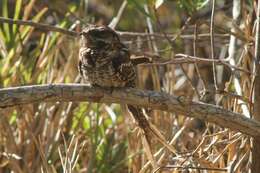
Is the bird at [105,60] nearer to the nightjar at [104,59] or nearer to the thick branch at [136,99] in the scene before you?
the nightjar at [104,59]

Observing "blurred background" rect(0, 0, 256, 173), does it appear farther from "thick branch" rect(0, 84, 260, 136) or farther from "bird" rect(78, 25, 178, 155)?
"thick branch" rect(0, 84, 260, 136)

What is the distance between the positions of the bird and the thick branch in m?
0.23

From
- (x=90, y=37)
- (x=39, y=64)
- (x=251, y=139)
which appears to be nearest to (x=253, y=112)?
(x=251, y=139)

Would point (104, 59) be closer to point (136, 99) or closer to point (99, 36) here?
point (99, 36)

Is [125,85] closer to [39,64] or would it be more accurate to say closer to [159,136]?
[159,136]

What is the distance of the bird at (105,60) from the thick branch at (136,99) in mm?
225

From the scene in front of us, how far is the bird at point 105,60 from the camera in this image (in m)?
3.30

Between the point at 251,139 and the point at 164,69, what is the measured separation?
1691 mm

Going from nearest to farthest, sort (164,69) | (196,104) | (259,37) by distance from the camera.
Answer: (196,104)
(259,37)
(164,69)

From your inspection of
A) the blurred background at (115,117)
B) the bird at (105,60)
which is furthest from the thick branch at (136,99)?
the blurred background at (115,117)

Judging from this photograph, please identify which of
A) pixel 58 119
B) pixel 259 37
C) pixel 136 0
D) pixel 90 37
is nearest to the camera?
pixel 259 37

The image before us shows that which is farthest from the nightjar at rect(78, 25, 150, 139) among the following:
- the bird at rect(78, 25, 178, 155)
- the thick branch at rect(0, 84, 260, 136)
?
the thick branch at rect(0, 84, 260, 136)

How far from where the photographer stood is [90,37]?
3395 mm

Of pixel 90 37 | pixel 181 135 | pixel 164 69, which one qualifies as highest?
pixel 90 37
